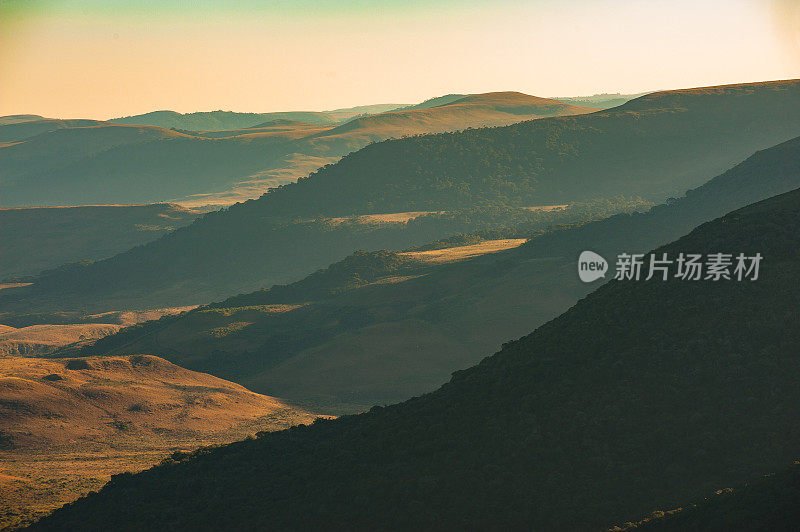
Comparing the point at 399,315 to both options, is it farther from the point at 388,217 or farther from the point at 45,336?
the point at 388,217

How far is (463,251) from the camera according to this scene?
11219cm

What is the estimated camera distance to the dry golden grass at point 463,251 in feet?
350

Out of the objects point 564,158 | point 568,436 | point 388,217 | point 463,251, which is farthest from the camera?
point 564,158

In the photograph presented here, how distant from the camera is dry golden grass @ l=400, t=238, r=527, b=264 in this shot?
10675 cm

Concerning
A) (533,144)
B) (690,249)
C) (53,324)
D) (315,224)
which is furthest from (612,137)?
(690,249)

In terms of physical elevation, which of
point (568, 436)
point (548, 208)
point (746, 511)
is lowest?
point (568, 436)

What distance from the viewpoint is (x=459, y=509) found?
3186 centimetres

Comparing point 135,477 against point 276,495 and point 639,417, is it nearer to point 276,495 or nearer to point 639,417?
point 276,495

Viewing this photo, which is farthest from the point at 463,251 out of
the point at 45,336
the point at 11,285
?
the point at 11,285

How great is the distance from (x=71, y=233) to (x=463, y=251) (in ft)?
354

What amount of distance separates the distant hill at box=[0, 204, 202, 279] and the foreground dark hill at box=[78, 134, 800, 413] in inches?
3259

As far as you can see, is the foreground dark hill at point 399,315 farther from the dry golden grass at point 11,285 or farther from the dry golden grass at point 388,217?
the dry golden grass at point 11,285

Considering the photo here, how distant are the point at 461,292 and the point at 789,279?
52.6 m

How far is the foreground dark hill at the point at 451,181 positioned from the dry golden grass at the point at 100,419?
6389 cm
